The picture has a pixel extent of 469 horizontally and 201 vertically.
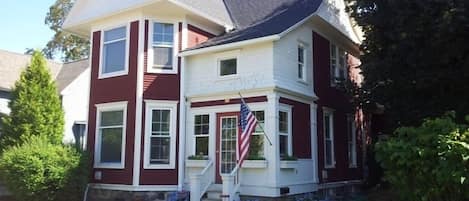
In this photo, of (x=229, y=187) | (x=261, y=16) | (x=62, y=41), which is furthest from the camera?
(x=62, y=41)

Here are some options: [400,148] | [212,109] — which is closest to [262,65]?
[212,109]

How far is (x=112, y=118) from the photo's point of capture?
580 inches

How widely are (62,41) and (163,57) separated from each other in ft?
85.5

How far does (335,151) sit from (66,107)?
12607mm

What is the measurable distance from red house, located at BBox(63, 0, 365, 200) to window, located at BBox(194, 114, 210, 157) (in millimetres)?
30

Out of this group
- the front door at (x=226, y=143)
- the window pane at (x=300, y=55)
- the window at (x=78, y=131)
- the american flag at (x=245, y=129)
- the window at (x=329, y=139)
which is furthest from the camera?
the window at (x=78, y=131)

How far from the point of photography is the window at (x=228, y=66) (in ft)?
45.0

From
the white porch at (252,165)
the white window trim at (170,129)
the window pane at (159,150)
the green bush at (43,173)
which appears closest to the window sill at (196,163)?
the white porch at (252,165)

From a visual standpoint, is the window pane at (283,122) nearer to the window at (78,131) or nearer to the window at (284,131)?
the window at (284,131)

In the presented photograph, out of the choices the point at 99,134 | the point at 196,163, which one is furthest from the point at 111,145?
the point at 196,163

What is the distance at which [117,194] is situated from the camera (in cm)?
1406

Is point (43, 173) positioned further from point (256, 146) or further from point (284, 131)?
point (284, 131)

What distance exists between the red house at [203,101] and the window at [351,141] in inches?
64.2

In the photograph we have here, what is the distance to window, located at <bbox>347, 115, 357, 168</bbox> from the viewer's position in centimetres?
1752
